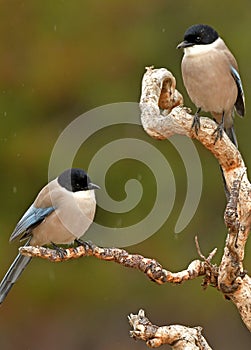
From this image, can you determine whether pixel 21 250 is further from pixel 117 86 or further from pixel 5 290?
pixel 117 86

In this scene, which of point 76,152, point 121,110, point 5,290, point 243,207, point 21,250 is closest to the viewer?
point 21,250

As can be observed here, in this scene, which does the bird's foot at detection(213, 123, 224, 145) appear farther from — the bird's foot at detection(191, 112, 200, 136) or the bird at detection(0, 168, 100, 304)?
the bird at detection(0, 168, 100, 304)

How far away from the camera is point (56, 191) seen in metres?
3.94

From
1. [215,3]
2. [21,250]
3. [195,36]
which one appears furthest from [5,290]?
[215,3]

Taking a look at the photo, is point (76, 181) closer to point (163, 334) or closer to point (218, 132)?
point (218, 132)

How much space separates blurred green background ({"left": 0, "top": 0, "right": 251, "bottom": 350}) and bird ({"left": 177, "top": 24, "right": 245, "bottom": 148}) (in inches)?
126

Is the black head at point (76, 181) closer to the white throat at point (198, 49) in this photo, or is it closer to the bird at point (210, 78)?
the bird at point (210, 78)

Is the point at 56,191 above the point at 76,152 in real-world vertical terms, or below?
above

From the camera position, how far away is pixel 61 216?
3.87 metres

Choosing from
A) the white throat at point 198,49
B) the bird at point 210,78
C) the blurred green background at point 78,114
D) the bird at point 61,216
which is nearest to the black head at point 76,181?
the bird at point 61,216

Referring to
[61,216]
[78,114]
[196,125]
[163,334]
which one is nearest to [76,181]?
[61,216]

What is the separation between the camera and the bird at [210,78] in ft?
13.0

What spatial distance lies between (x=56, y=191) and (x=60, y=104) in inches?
139

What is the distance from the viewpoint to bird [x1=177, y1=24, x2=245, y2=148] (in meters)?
3.95
